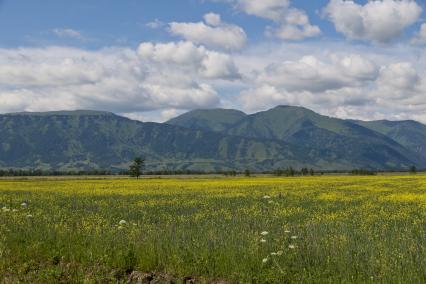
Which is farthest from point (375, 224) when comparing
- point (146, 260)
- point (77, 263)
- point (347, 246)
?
point (77, 263)

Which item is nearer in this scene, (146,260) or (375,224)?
(146,260)

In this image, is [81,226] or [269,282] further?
[81,226]

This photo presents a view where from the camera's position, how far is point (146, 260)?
1238cm

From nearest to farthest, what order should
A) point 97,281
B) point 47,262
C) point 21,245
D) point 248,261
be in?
1. point 97,281
2. point 248,261
3. point 47,262
4. point 21,245

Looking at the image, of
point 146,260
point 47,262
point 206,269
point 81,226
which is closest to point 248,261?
point 206,269

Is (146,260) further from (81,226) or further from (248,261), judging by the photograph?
(81,226)

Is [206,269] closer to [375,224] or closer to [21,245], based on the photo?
[21,245]

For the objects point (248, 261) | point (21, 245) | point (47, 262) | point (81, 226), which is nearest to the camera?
point (248, 261)

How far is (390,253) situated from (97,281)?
7096mm

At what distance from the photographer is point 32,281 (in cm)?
1138

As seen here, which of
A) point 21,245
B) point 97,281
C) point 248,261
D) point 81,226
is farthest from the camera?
point 81,226

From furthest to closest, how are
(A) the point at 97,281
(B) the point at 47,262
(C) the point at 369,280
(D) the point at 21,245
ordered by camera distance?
(D) the point at 21,245 < (B) the point at 47,262 < (A) the point at 97,281 < (C) the point at 369,280

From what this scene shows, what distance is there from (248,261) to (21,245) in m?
6.61

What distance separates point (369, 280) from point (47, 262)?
7805mm
